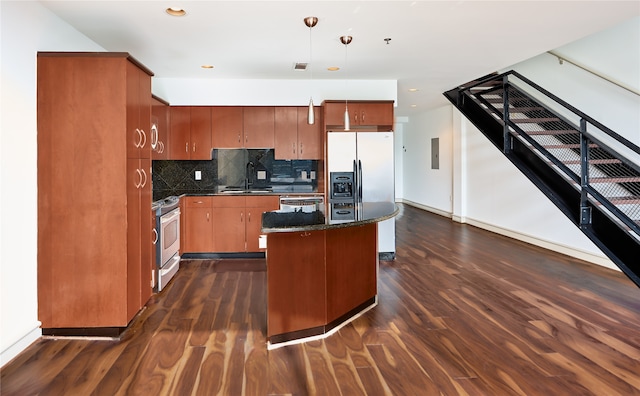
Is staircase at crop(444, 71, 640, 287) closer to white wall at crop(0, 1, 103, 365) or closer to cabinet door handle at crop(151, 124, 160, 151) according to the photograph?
cabinet door handle at crop(151, 124, 160, 151)

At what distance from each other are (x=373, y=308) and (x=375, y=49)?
105 inches

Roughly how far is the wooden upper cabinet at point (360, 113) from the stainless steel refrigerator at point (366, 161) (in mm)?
233

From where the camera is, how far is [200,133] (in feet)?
18.9

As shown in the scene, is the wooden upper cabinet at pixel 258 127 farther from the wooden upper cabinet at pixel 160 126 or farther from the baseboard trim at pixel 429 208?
the baseboard trim at pixel 429 208

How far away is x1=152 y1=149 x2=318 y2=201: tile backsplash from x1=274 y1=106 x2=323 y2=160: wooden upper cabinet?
0.33 m

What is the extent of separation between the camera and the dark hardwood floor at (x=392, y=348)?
93.8 inches

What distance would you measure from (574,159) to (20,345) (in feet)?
18.9

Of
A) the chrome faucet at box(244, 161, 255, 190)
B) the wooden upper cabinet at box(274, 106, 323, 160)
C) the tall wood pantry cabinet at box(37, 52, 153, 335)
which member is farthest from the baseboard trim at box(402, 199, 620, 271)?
the tall wood pantry cabinet at box(37, 52, 153, 335)

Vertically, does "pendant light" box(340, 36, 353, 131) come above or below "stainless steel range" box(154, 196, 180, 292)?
above

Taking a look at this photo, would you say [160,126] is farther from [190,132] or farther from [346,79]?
[346,79]

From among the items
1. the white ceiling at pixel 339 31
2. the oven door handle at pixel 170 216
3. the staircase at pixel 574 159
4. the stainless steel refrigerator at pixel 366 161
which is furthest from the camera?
the stainless steel refrigerator at pixel 366 161

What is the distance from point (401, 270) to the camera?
4.98 meters

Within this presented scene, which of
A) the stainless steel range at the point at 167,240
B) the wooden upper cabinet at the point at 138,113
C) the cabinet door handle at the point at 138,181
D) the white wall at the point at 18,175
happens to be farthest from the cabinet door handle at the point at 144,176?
the stainless steel range at the point at 167,240

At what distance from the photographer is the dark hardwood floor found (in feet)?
7.82
